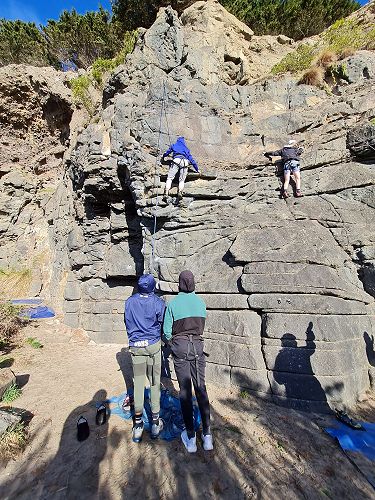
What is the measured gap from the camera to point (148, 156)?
29.7 ft

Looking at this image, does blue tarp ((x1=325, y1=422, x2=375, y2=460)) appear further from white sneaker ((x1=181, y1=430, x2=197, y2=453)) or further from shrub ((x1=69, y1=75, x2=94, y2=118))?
shrub ((x1=69, y1=75, x2=94, y2=118))

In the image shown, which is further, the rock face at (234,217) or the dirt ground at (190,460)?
the rock face at (234,217)

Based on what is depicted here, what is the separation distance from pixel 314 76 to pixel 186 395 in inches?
592

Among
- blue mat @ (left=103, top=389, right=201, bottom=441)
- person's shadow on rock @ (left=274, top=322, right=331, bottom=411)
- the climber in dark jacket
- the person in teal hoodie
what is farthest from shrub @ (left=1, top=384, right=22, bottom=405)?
the climber in dark jacket

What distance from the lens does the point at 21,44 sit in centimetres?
2089

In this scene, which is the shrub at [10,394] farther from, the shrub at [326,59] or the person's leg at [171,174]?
the shrub at [326,59]

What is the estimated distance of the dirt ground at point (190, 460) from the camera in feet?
10.3

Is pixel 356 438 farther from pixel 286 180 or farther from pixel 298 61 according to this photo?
pixel 298 61

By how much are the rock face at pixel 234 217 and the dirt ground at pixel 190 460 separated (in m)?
Result: 0.78

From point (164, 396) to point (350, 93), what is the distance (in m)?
13.0

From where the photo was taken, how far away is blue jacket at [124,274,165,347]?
4.02 metres

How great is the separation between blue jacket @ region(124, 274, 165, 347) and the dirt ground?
158 centimetres

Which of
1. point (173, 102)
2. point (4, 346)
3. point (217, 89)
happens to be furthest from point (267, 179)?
point (4, 346)

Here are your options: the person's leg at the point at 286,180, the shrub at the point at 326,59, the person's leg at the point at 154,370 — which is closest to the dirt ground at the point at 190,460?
the person's leg at the point at 154,370
